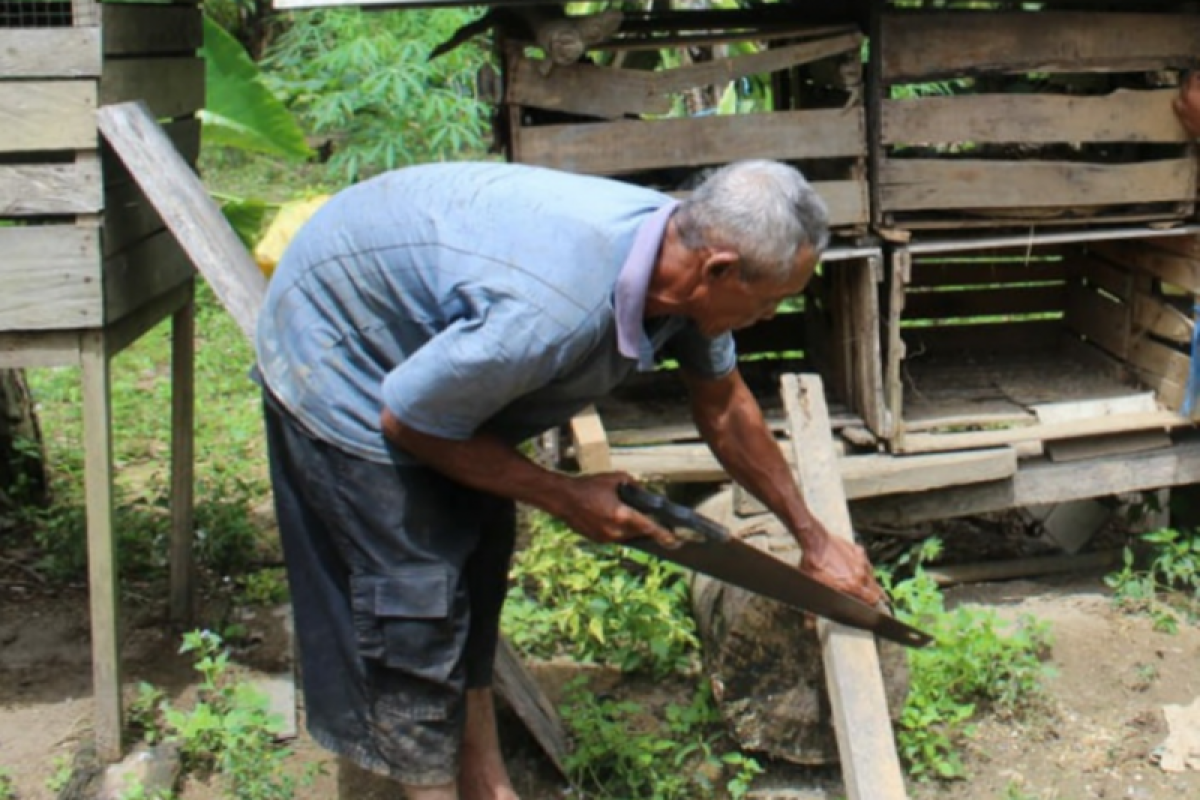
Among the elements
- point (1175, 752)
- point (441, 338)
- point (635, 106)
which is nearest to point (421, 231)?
point (441, 338)

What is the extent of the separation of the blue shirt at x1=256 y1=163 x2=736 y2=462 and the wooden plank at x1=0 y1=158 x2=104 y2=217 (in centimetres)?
109

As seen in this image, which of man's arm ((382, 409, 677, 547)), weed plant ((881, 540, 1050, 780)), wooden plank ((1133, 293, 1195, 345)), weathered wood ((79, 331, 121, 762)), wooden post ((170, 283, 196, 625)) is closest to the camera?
man's arm ((382, 409, 677, 547))

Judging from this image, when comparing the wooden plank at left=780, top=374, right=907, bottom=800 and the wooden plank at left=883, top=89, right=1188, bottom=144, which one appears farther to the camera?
the wooden plank at left=883, top=89, right=1188, bottom=144

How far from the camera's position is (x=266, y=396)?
3449mm

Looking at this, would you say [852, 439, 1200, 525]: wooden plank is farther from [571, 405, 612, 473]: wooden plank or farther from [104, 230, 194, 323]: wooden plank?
[104, 230, 194, 323]: wooden plank

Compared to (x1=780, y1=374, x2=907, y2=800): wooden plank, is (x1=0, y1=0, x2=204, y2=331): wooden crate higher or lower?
higher

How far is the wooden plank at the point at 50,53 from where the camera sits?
405 centimetres

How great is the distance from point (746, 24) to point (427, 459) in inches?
112

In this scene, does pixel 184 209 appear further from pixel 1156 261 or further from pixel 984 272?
pixel 984 272

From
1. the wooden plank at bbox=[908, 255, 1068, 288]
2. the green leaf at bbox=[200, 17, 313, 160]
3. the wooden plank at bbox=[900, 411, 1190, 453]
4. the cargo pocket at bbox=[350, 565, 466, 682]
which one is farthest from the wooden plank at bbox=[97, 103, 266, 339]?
the wooden plank at bbox=[908, 255, 1068, 288]

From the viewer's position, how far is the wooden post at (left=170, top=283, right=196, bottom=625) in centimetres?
520

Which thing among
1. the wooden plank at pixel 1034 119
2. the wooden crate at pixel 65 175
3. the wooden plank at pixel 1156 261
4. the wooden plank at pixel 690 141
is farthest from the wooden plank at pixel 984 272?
the wooden crate at pixel 65 175

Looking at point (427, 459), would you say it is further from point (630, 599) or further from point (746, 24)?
point (746, 24)

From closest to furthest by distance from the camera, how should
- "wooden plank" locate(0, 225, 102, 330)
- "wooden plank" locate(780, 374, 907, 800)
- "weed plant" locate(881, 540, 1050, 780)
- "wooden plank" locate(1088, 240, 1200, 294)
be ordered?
"wooden plank" locate(780, 374, 907, 800)
"wooden plank" locate(0, 225, 102, 330)
"weed plant" locate(881, 540, 1050, 780)
"wooden plank" locate(1088, 240, 1200, 294)
